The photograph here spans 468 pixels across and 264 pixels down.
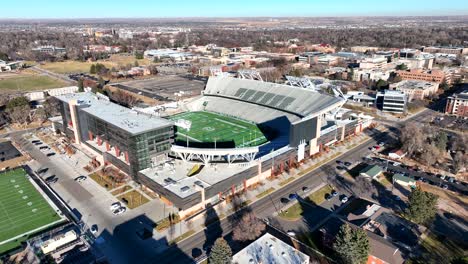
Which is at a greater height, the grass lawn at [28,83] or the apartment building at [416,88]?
the apartment building at [416,88]

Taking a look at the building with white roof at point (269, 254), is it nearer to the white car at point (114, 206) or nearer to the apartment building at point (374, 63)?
the white car at point (114, 206)

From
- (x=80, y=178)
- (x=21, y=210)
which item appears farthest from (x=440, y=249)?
(x=21, y=210)

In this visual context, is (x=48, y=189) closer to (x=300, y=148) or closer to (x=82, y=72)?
(x=300, y=148)

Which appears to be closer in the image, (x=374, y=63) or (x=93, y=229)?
(x=93, y=229)

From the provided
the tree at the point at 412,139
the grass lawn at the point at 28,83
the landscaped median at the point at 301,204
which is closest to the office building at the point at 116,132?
the landscaped median at the point at 301,204

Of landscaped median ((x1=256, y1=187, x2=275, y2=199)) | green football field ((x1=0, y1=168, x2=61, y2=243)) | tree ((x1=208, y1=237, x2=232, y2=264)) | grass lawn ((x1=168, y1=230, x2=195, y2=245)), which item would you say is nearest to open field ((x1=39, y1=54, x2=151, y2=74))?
green football field ((x1=0, y1=168, x2=61, y2=243))

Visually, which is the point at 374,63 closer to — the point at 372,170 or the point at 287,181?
the point at 372,170
